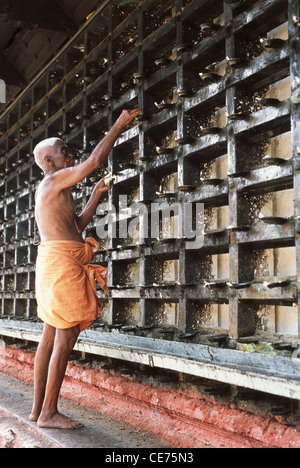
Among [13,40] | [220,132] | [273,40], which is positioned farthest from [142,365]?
[13,40]

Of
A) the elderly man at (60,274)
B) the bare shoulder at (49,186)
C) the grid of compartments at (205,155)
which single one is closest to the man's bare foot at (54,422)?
the elderly man at (60,274)

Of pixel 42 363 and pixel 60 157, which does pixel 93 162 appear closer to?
pixel 60 157

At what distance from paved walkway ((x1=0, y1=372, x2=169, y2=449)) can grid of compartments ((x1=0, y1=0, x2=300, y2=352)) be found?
2.21ft

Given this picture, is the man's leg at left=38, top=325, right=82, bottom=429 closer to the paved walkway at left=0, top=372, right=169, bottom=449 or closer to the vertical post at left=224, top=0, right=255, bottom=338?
the paved walkway at left=0, top=372, right=169, bottom=449

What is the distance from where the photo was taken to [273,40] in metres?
2.74

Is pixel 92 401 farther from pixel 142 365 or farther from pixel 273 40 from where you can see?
pixel 273 40

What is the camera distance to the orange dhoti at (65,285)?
309 cm

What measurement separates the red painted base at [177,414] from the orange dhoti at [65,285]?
0.78 meters

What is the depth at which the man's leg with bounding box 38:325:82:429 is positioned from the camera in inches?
121

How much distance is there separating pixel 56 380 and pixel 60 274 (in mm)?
639

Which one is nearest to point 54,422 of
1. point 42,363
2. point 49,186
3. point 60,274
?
point 42,363

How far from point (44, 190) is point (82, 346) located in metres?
1.59

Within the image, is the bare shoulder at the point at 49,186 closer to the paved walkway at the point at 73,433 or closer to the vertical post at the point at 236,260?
the vertical post at the point at 236,260

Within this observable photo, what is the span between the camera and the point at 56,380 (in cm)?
307
